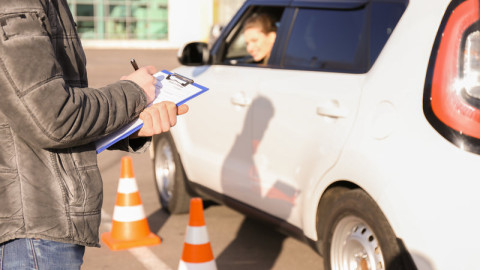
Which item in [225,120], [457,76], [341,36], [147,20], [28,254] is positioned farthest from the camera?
[147,20]

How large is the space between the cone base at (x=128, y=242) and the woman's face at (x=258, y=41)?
4.77 ft

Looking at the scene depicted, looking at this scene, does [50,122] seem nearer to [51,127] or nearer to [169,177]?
[51,127]

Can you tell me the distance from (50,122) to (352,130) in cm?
210

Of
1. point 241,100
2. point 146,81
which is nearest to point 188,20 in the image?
point 241,100

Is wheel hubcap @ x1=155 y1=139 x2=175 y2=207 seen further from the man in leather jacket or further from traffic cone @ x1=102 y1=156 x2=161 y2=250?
the man in leather jacket

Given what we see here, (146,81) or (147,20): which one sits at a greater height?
(146,81)

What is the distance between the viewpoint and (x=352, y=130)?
3891 mm

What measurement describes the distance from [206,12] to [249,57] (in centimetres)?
3845

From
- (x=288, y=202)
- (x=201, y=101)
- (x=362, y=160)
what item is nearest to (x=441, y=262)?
(x=362, y=160)

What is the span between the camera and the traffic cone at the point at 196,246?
445 cm

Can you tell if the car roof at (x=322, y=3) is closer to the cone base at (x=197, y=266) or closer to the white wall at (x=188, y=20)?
the cone base at (x=197, y=266)

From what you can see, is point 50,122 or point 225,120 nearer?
point 50,122

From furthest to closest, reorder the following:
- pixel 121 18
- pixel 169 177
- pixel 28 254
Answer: pixel 121 18
pixel 169 177
pixel 28 254

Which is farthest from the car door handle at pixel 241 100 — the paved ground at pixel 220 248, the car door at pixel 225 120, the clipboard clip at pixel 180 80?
the clipboard clip at pixel 180 80
